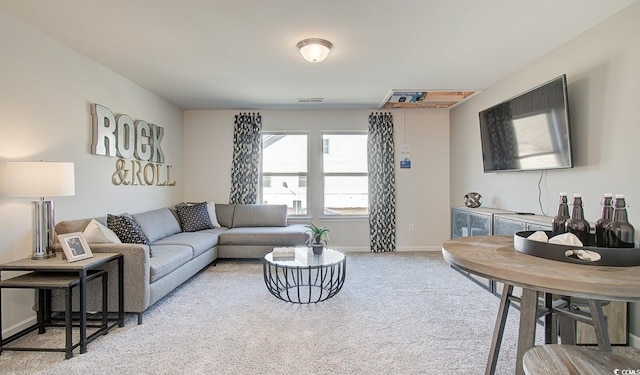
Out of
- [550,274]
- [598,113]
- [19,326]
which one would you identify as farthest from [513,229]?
[19,326]

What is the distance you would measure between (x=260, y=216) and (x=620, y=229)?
167 inches

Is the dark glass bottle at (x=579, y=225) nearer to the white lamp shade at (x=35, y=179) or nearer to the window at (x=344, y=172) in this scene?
the white lamp shade at (x=35, y=179)

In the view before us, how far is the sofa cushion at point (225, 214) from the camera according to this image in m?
4.82

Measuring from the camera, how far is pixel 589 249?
Answer: 1.01m

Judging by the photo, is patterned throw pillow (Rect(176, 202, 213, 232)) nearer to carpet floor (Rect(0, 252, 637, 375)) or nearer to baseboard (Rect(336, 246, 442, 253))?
carpet floor (Rect(0, 252, 637, 375))

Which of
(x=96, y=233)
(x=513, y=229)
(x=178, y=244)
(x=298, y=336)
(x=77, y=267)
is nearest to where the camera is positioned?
(x=77, y=267)

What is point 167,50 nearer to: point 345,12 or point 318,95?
point 345,12

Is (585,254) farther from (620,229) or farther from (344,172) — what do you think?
(344,172)

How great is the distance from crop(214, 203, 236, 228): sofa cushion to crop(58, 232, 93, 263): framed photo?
8.03 ft

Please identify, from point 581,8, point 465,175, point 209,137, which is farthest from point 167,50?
point 465,175

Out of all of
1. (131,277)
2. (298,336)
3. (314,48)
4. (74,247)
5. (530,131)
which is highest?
(314,48)

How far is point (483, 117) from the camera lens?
150 inches

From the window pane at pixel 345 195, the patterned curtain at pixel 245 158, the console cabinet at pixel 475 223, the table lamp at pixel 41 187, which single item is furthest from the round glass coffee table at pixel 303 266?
the patterned curtain at pixel 245 158

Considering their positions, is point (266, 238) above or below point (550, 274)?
below
